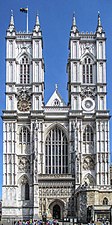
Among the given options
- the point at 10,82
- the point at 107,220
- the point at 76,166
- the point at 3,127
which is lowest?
the point at 107,220

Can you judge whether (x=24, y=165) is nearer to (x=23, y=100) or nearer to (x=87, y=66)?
(x=23, y=100)

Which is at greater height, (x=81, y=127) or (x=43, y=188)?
(x=81, y=127)

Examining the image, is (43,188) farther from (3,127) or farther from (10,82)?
(10,82)

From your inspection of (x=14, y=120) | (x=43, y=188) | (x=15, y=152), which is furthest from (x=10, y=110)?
(x=43, y=188)

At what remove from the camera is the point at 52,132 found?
7894cm

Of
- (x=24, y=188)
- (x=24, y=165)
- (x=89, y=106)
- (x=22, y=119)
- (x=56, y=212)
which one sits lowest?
(x=56, y=212)

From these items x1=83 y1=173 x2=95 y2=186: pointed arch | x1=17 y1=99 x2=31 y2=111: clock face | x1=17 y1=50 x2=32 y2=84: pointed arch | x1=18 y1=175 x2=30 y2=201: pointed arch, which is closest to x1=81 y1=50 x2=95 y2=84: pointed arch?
x1=17 y1=50 x2=32 y2=84: pointed arch

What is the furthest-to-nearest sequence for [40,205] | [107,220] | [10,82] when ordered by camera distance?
[10,82] < [40,205] < [107,220]

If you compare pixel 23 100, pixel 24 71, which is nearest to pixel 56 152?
pixel 23 100

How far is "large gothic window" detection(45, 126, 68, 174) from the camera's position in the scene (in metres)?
77.5

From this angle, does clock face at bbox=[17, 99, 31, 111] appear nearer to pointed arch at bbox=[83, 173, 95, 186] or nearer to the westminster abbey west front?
the westminster abbey west front

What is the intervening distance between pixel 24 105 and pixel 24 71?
17.7ft

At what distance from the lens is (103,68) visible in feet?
265

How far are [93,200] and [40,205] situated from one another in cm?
943
